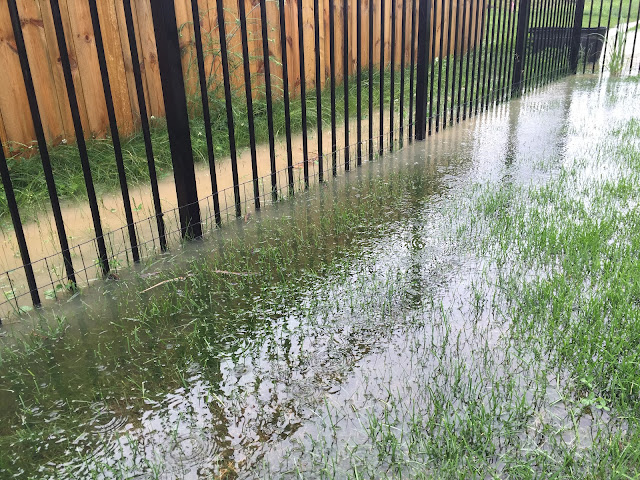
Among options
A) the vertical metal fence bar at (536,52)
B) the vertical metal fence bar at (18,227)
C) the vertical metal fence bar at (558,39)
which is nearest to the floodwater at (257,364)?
the vertical metal fence bar at (18,227)

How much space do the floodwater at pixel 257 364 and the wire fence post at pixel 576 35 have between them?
9070 mm

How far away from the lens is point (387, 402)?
2.26m

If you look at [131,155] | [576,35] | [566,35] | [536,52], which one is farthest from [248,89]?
[576,35]

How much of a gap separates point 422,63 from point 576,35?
6.76 meters

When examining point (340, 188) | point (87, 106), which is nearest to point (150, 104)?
point (87, 106)

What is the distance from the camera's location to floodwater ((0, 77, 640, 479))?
206cm

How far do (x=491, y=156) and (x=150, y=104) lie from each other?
4.22 meters

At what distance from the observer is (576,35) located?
11.3 metres

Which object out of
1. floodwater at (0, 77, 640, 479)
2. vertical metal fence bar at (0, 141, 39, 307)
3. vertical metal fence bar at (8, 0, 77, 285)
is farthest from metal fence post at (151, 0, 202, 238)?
vertical metal fence bar at (0, 141, 39, 307)

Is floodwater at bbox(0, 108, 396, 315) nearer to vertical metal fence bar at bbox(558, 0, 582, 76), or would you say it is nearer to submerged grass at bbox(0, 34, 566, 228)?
submerged grass at bbox(0, 34, 566, 228)

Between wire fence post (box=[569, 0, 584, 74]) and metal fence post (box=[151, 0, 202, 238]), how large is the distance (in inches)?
398

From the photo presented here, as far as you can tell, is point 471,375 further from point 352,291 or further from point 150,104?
point 150,104

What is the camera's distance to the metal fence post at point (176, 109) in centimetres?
362

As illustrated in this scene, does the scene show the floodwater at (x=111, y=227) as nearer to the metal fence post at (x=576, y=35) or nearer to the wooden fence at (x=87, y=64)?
the wooden fence at (x=87, y=64)
